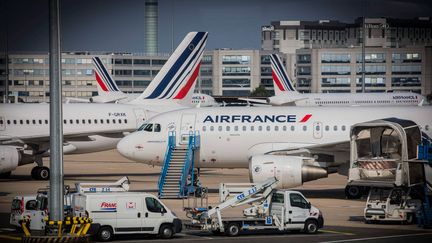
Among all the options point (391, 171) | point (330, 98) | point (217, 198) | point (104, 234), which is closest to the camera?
point (104, 234)

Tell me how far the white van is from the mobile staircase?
12.5 meters

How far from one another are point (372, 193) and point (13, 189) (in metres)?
20.9

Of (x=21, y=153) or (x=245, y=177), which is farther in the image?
(x=245, y=177)

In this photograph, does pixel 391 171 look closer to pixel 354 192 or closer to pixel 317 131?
pixel 354 192

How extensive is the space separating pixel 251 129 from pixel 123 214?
15.9 metres

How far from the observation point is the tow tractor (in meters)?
32.1

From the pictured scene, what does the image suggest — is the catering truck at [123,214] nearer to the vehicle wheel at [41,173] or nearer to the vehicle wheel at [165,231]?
the vehicle wheel at [165,231]

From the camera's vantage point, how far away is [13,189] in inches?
1970

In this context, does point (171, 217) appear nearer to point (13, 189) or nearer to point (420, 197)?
point (420, 197)

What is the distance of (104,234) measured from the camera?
30734mm

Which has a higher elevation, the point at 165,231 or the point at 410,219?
the point at 165,231

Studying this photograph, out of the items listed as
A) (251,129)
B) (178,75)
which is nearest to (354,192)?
(251,129)

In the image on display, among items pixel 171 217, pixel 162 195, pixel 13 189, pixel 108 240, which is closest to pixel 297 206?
pixel 171 217

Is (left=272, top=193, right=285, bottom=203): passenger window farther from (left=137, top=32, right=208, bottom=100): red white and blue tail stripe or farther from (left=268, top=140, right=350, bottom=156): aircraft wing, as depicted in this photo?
(left=137, top=32, right=208, bottom=100): red white and blue tail stripe
